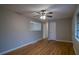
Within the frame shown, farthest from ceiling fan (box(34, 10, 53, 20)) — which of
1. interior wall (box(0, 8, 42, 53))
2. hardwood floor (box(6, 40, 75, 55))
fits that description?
hardwood floor (box(6, 40, 75, 55))

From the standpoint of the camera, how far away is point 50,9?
1.76 meters

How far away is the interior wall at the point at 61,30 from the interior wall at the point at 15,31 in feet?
1.00

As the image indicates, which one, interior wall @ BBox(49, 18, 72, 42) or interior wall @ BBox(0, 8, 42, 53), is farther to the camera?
interior wall @ BBox(0, 8, 42, 53)

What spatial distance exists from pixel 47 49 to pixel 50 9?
85cm

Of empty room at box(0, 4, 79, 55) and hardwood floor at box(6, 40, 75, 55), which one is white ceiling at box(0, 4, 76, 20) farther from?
hardwood floor at box(6, 40, 75, 55)

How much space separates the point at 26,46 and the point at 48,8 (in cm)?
96

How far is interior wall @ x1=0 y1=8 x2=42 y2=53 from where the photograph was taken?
1957mm

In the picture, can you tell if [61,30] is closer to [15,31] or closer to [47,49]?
[47,49]

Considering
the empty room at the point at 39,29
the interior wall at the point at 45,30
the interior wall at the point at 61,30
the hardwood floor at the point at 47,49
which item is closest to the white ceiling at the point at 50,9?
the empty room at the point at 39,29

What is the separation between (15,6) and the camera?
168cm

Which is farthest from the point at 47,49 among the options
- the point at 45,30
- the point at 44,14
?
the point at 44,14
